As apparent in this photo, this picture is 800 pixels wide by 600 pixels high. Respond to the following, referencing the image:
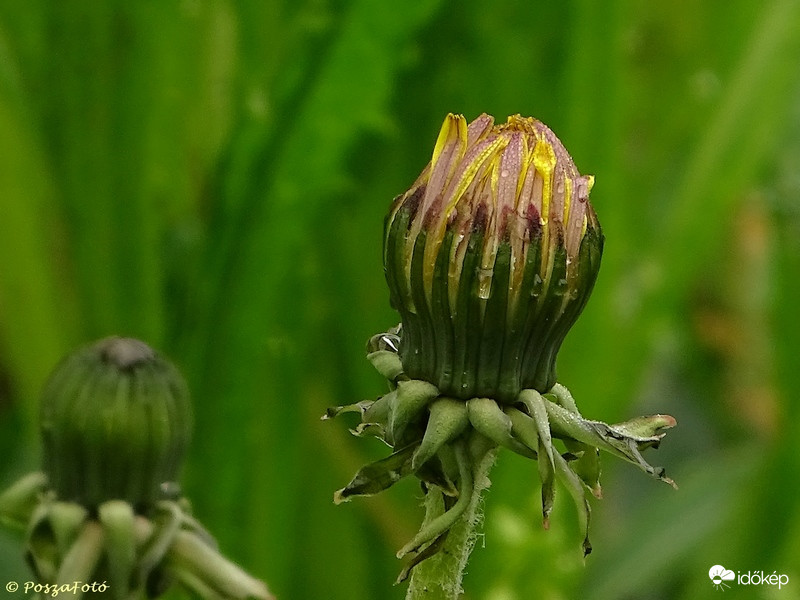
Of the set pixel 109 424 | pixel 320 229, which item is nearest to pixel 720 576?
pixel 320 229

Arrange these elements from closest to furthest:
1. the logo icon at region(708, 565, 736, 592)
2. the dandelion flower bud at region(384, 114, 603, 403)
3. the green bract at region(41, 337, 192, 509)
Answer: the dandelion flower bud at region(384, 114, 603, 403) → the green bract at region(41, 337, 192, 509) → the logo icon at region(708, 565, 736, 592)

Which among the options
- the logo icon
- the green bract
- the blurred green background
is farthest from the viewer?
the logo icon

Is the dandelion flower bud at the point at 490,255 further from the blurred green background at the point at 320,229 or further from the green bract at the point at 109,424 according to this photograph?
the blurred green background at the point at 320,229

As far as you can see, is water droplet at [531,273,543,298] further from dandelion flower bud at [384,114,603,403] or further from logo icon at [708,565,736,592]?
logo icon at [708,565,736,592]

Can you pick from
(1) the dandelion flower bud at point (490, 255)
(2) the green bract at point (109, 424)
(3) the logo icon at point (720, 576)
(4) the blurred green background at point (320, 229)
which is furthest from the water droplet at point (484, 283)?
(3) the logo icon at point (720, 576)

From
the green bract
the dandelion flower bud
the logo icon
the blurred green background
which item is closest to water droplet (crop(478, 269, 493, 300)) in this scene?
the dandelion flower bud

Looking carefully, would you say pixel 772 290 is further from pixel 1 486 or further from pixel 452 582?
pixel 452 582

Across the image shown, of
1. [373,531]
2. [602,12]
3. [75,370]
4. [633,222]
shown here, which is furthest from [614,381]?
[75,370]

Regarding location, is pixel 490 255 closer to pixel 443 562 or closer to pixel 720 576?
pixel 443 562
